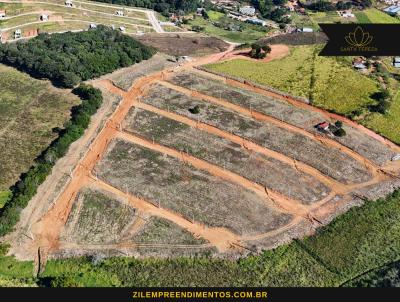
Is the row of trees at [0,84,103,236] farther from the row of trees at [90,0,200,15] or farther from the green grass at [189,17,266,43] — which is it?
the row of trees at [90,0,200,15]

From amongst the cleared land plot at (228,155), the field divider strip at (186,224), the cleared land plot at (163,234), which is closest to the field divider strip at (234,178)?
the cleared land plot at (228,155)

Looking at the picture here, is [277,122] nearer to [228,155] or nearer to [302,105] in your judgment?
[302,105]

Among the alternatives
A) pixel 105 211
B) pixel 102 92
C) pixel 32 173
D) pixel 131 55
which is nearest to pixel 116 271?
pixel 105 211

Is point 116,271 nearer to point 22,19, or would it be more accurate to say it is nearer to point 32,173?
point 32,173

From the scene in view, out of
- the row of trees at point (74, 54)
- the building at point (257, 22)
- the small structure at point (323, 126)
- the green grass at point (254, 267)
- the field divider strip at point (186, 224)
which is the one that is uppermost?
the building at point (257, 22)

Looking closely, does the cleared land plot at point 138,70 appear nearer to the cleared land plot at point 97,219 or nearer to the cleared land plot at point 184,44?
the cleared land plot at point 184,44

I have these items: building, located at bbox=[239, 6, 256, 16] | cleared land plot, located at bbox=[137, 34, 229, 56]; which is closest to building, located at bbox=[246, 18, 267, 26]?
building, located at bbox=[239, 6, 256, 16]

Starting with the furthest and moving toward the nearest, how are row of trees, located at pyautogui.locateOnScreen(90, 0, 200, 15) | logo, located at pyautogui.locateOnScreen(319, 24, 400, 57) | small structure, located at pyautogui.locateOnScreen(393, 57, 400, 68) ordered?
1. row of trees, located at pyautogui.locateOnScreen(90, 0, 200, 15)
2. small structure, located at pyautogui.locateOnScreen(393, 57, 400, 68)
3. logo, located at pyautogui.locateOnScreen(319, 24, 400, 57)
